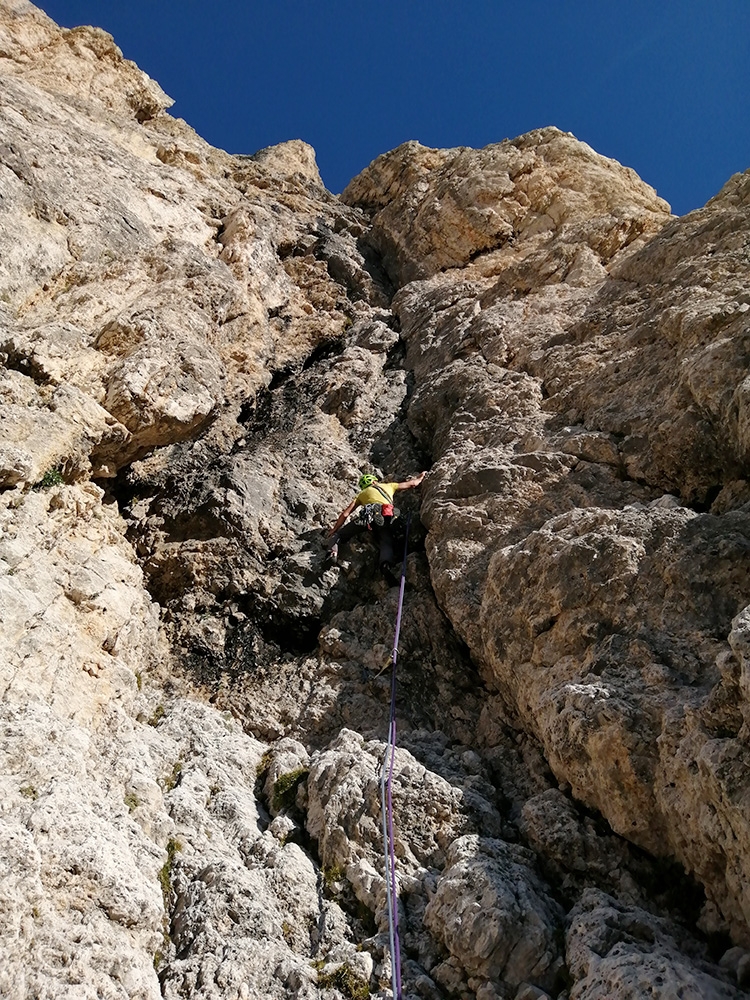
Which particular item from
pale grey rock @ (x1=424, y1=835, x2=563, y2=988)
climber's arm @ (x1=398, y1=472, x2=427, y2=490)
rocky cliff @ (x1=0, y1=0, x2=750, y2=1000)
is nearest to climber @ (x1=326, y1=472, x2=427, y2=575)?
rocky cliff @ (x1=0, y1=0, x2=750, y2=1000)

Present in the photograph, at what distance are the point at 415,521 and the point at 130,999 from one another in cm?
651

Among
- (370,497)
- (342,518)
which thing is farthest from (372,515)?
(342,518)

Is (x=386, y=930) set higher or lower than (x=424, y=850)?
lower

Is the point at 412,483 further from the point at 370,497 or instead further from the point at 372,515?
the point at 372,515

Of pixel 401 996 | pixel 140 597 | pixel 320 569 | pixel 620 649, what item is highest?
pixel 320 569

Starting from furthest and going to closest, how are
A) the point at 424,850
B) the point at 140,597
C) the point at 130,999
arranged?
the point at 140,597, the point at 424,850, the point at 130,999

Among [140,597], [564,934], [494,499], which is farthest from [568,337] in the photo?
[564,934]

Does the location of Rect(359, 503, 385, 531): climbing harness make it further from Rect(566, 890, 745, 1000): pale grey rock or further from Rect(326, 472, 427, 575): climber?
Rect(566, 890, 745, 1000): pale grey rock

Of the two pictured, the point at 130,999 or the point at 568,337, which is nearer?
the point at 130,999

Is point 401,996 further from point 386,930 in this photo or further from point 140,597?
point 140,597

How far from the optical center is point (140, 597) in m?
8.30

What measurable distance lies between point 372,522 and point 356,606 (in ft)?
3.60

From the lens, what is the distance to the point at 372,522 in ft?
30.6

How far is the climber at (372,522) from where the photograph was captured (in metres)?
9.30
